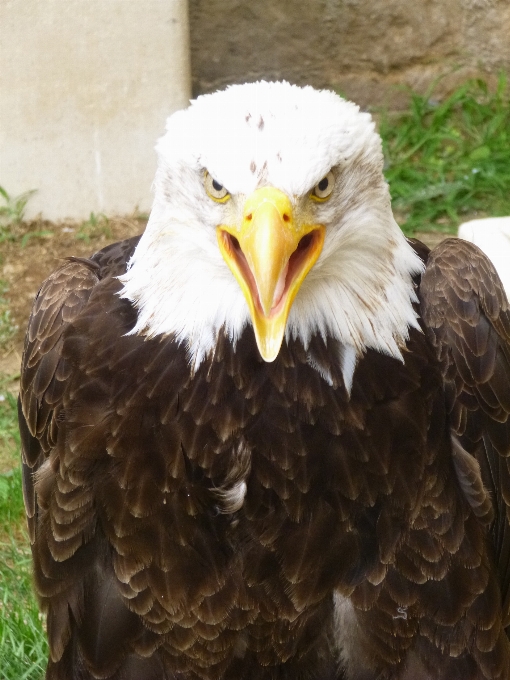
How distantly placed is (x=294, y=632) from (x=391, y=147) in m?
4.46

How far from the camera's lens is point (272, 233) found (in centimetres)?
222

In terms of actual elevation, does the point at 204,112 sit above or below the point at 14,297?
above

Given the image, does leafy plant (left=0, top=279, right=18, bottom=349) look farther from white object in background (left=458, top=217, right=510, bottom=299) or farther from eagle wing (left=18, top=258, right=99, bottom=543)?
white object in background (left=458, top=217, right=510, bottom=299)

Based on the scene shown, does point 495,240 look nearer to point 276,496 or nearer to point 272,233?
point 276,496

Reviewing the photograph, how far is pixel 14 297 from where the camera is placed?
18.7 feet

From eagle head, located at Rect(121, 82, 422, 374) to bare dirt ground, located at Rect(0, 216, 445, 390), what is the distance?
296 centimetres

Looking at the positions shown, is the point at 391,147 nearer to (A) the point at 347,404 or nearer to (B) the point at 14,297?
(B) the point at 14,297

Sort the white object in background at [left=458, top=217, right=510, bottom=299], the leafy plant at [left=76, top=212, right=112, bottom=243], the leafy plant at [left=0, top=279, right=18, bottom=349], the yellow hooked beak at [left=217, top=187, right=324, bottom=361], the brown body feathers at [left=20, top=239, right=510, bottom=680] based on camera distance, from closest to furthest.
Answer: the yellow hooked beak at [left=217, top=187, right=324, bottom=361] → the brown body feathers at [left=20, top=239, right=510, bottom=680] → the white object in background at [left=458, top=217, right=510, bottom=299] → the leafy plant at [left=0, top=279, right=18, bottom=349] → the leafy plant at [left=76, top=212, right=112, bottom=243]

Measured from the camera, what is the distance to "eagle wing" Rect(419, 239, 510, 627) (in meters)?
2.88

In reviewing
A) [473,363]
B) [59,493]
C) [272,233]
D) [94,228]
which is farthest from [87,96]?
[272,233]

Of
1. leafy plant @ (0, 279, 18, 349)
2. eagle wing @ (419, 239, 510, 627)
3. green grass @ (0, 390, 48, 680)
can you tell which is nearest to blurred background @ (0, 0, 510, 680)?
leafy plant @ (0, 279, 18, 349)

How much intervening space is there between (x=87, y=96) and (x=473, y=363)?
149 inches

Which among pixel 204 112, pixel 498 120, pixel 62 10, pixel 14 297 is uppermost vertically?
pixel 204 112

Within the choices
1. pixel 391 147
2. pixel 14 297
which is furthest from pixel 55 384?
pixel 391 147
